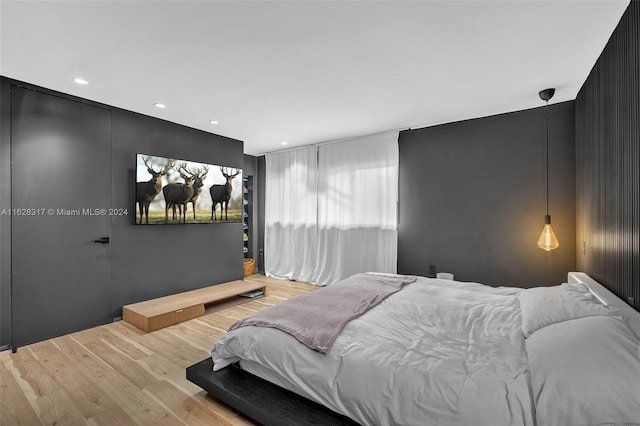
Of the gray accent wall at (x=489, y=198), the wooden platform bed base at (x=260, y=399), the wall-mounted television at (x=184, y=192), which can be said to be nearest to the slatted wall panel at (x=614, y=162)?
the gray accent wall at (x=489, y=198)

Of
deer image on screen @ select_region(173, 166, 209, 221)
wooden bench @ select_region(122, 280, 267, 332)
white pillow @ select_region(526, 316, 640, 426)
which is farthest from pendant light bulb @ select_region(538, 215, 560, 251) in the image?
deer image on screen @ select_region(173, 166, 209, 221)

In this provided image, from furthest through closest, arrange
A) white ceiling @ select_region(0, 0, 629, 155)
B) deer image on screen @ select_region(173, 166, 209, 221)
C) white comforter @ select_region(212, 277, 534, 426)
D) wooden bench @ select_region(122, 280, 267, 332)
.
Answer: deer image on screen @ select_region(173, 166, 209, 221) < wooden bench @ select_region(122, 280, 267, 332) < white ceiling @ select_region(0, 0, 629, 155) < white comforter @ select_region(212, 277, 534, 426)

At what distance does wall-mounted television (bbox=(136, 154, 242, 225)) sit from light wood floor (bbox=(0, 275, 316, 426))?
147cm

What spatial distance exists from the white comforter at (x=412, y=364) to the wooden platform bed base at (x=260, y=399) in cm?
8

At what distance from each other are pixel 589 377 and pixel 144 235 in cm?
440

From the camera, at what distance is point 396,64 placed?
2535 millimetres

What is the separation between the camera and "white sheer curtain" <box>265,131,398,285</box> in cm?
464

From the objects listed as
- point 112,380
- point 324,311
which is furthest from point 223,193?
point 324,311

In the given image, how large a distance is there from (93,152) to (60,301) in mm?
1703

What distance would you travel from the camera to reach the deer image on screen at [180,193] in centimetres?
392

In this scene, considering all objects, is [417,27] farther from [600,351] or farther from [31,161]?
[31,161]

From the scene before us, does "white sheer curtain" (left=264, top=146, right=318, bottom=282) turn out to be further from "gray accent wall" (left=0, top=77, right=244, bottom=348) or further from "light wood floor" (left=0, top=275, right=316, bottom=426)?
"light wood floor" (left=0, top=275, right=316, bottom=426)

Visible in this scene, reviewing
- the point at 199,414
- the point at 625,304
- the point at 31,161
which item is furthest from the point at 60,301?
the point at 625,304

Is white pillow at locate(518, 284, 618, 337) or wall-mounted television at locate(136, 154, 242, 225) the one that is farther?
wall-mounted television at locate(136, 154, 242, 225)
